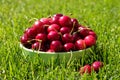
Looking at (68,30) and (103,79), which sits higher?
(68,30)

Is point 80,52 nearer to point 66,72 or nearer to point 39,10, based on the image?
point 66,72

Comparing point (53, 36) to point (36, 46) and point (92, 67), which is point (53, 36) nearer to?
point (36, 46)

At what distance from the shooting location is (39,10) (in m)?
6.34

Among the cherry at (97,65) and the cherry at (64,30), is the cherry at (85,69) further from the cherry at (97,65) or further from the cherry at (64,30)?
the cherry at (64,30)

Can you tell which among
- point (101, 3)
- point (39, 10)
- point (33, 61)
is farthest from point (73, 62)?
point (101, 3)

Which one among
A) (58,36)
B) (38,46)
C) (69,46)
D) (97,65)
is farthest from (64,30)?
(97,65)

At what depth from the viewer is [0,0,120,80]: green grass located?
344cm

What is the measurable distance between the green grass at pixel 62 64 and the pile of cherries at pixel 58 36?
0.14 metres

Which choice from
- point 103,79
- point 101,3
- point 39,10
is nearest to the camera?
point 103,79

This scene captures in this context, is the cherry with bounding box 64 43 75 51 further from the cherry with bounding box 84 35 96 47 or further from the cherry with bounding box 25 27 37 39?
the cherry with bounding box 25 27 37 39

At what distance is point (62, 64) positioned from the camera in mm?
3654

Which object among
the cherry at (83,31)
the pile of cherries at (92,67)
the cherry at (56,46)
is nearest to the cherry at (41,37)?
the cherry at (56,46)

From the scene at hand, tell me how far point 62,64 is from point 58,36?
0.29m

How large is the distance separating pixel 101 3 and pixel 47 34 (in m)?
3.15
